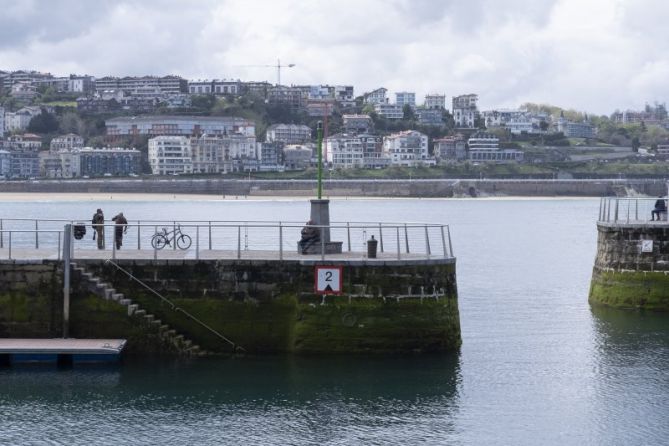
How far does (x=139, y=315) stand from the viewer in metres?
32.2

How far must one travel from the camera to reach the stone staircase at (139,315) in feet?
105

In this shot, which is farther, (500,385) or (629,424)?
(500,385)

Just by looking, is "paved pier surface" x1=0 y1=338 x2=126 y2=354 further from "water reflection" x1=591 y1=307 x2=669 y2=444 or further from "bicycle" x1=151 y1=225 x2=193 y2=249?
"water reflection" x1=591 y1=307 x2=669 y2=444

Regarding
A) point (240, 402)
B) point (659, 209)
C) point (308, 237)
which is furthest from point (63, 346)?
point (659, 209)

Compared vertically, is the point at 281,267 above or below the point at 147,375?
above

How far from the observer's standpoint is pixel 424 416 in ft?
95.6

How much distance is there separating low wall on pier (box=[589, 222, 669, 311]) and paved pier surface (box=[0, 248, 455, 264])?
11.8 metres

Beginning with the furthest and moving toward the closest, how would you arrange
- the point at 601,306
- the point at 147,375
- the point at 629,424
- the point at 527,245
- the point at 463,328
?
the point at 527,245 < the point at 601,306 < the point at 463,328 < the point at 147,375 < the point at 629,424

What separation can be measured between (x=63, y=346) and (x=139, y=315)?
2128 millimetres

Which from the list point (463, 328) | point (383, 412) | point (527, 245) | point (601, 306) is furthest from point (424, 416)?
point (527, 245)

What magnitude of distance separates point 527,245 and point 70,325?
2594 inches

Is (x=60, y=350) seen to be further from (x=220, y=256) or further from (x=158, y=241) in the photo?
(x=158, y=241)

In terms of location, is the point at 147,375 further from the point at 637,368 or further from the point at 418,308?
the point at 637,368

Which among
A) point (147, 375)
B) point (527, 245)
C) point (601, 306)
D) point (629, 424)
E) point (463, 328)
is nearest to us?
point (629, 424)
